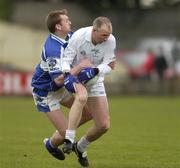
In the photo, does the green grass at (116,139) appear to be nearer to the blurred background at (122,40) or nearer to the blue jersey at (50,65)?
the blue jersey at (50,65)

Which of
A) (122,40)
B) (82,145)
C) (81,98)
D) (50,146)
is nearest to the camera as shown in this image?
(81,98)

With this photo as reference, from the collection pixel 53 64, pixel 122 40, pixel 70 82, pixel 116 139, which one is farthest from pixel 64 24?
pixel 122 40

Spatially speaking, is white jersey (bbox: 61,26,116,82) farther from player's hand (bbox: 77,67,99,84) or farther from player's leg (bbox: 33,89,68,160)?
player's leg (bbox: 33,89,68,160)

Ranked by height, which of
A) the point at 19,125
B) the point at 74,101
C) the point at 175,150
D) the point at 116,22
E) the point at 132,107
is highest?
the point at 74,101

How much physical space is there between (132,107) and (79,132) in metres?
10.2

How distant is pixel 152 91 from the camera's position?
35625 mm

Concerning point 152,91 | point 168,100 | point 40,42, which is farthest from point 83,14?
point 168,100

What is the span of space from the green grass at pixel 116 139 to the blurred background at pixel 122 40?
7677mm

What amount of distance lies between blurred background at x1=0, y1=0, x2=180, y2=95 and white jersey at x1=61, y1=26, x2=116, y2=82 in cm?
2226

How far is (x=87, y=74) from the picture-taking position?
10.9 m

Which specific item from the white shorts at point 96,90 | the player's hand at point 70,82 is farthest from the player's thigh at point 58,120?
the player's hand at point 70,82

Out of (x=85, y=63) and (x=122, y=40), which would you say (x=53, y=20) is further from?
(x=122, y=40)

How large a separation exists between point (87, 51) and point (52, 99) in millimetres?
899

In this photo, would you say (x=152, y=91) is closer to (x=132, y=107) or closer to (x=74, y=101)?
(x=132, y=107)
